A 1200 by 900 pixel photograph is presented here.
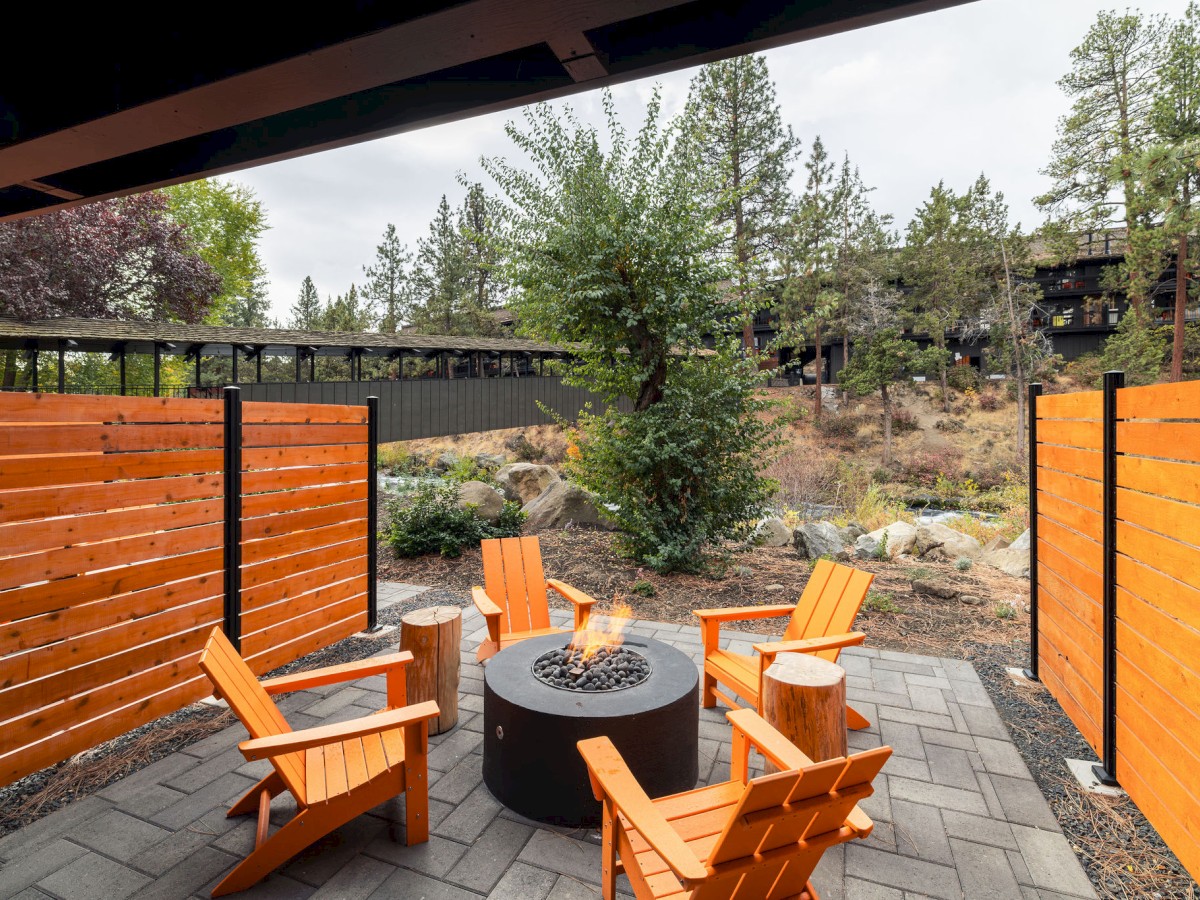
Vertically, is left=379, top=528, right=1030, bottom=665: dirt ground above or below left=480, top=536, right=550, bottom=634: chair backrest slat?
below

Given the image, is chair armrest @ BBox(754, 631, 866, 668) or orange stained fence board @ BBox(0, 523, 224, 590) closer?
orange stained fence board @ BBox(0, 523, 224, 590)

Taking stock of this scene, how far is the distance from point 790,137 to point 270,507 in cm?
2468

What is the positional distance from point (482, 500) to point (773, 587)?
3884 millimetres

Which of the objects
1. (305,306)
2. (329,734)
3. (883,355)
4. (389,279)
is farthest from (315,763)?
(305,306)

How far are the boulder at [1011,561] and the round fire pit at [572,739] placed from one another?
6062 millimetres

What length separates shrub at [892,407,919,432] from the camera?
2405cm

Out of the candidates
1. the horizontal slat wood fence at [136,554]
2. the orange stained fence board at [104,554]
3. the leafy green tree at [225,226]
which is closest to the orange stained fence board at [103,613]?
the horizontal slat wood fence at [136,554]

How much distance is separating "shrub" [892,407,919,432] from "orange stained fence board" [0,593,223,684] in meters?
24.9

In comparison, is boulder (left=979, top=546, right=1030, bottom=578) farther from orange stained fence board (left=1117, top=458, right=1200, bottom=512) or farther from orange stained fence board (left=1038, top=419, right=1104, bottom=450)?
orange stained fence board (left=1117, top=458, right=1200, bottom=512)

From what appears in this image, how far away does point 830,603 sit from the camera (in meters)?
3.56

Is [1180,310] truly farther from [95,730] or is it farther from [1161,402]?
[95,730]

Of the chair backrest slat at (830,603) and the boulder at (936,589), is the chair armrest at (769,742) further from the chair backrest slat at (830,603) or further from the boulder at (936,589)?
the boulder at (936,589)

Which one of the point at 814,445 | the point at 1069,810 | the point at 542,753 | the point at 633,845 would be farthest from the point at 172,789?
the point at 814,445

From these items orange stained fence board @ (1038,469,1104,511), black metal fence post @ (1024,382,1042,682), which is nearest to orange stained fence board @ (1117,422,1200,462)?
orange stained fence board @ (1038,469,1104,511)
